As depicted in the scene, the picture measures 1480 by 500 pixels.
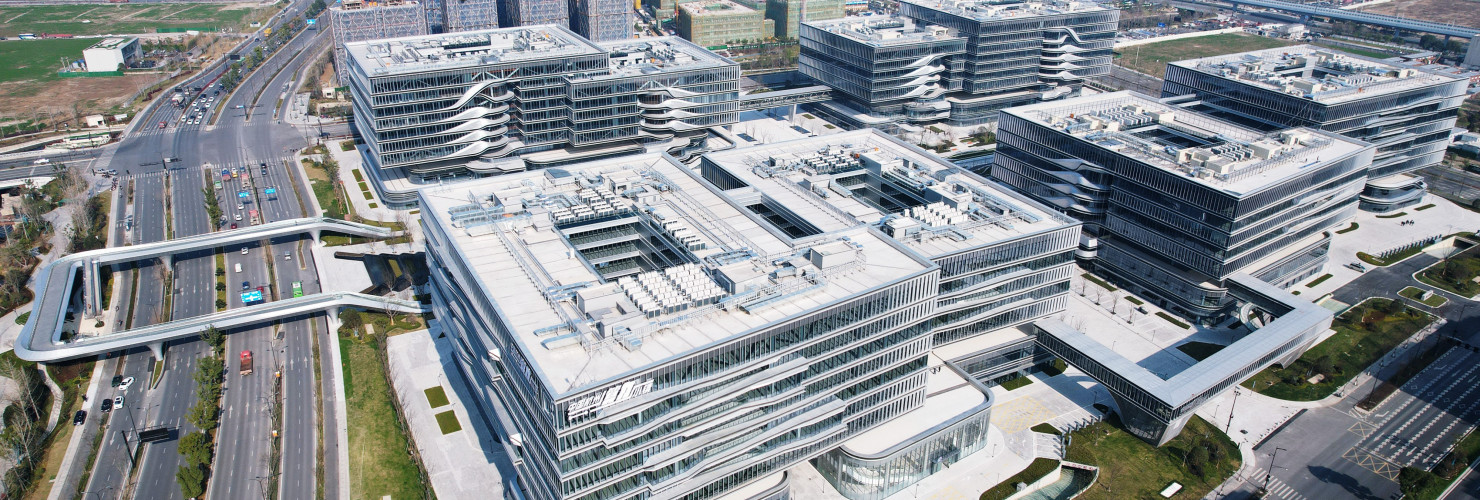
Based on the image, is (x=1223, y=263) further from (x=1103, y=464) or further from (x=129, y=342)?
(x=129, y=342)

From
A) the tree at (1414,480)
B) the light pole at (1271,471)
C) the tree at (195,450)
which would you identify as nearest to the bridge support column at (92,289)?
the tree at (195,450)

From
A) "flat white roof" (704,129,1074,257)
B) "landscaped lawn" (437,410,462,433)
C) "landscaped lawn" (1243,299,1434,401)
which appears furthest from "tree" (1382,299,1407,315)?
"landscaped lawn" (437,410,462,433)

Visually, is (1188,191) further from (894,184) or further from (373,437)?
(373,437)

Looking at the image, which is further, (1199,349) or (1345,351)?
(1345,351)

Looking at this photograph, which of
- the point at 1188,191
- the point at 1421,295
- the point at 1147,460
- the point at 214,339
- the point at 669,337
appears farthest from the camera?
the point at 1421,295

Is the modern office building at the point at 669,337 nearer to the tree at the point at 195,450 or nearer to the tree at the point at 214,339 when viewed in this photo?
the tree at the point at 195,450

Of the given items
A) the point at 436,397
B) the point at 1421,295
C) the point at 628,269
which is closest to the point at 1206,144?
the point at 1421,295

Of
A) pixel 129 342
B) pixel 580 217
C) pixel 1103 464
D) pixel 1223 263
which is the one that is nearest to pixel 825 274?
pixel 580 217
